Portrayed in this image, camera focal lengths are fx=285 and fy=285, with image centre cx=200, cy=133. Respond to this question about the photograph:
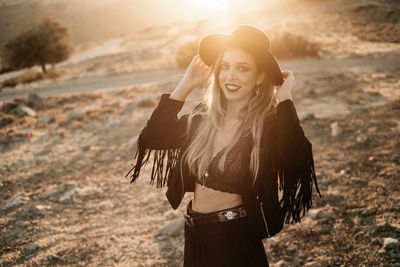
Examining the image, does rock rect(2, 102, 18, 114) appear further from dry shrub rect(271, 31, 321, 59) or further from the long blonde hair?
Answer: dry shrub rect(271, 31, 321, 59)

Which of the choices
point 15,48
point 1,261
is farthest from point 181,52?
point 1,261

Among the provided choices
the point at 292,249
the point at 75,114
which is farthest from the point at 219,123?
the point at 75,114

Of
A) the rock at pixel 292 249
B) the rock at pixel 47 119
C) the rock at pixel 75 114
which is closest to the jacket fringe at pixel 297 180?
the rock at pixel 292 249

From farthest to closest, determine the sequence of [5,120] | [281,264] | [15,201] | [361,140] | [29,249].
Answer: [5,120] < [361,140] < [15,201] < [29,249] < [281,264]

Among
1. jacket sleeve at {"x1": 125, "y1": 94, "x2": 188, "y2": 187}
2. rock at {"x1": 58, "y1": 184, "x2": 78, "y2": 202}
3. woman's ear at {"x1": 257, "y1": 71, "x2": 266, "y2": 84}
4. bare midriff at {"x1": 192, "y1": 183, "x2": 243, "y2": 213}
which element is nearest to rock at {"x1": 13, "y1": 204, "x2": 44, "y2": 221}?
rock at {"x1": 58, "y1": 184, "x2": 78, "y2": 202}

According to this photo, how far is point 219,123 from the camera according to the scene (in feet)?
8.05

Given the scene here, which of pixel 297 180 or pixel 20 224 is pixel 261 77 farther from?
pixel 20 224

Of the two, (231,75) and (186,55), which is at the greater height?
(231,75)

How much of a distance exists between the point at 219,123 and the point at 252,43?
0.70 metres

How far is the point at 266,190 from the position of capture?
2.14 meters

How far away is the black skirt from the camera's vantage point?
2.23 metres

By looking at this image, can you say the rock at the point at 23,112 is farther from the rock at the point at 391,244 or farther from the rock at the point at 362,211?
the rock at the point at 391,244

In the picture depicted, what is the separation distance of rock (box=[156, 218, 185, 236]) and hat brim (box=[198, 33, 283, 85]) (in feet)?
9.77

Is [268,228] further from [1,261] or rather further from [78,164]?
[78,164]
